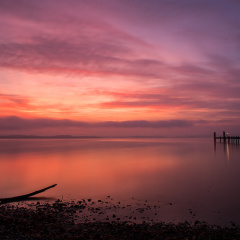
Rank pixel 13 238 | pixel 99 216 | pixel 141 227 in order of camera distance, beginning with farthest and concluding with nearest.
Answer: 1. pixel 99 216
2. pixel 141 227
3. pixel 13 238

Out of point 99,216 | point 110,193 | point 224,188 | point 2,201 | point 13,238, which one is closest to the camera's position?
point 13,238

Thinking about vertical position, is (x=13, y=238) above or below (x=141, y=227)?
above

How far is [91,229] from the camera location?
9.27 m

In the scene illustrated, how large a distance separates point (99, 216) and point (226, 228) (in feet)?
19.1

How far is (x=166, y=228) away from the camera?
9.78 m

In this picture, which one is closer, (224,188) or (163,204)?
(163,204)

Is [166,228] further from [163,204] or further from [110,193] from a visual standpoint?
[110,193]

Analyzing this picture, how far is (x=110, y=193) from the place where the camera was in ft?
55.5

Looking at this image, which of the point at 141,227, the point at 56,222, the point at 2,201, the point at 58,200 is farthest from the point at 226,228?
the point at 2,201

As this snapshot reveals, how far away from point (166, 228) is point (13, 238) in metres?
5.93

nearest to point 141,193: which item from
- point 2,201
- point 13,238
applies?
point 2,201

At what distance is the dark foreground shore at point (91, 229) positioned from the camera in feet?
28.0

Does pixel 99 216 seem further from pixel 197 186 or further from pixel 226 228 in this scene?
pixel 197 186

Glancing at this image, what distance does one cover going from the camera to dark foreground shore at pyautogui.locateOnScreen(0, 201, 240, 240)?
8533 mm
